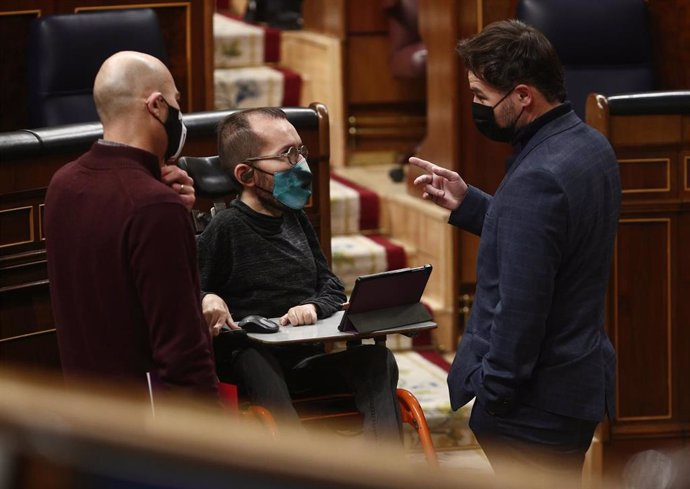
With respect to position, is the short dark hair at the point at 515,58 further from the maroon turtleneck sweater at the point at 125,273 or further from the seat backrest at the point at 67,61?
the seat backrest at the point at 67,61

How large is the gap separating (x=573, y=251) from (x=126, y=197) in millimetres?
914

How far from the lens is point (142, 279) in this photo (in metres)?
1.99

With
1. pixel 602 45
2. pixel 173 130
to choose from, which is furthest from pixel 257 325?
pixel 602 45

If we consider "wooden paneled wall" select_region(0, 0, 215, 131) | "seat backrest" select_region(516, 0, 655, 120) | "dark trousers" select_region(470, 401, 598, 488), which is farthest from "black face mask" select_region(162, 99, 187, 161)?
"seat backrest" select_region(516, 0, 655, 120)

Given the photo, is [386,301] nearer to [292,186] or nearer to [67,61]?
[292,186]

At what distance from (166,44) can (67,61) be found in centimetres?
66

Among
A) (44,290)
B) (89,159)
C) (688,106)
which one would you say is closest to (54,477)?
(89,159)

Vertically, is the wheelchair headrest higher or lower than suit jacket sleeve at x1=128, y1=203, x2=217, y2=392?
higher

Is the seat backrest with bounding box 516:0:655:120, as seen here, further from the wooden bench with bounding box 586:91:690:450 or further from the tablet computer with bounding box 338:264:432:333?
the tablet computer with bounding box 338:264:432:333

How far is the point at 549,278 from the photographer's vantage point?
2.33 meters

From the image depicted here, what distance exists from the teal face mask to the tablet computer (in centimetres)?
28

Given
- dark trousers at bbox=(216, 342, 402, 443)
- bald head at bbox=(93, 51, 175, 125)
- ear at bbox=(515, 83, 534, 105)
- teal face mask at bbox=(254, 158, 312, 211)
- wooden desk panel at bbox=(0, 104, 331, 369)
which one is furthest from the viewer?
wooden desk panel at bbox=(0, 104, 331, 369)

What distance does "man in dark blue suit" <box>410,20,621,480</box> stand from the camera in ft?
7.63

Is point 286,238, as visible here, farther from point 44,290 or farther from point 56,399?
point 56,399
